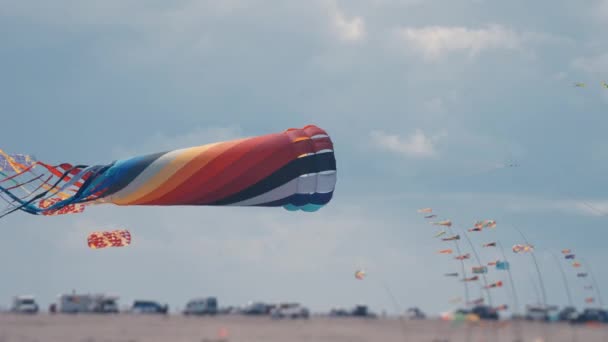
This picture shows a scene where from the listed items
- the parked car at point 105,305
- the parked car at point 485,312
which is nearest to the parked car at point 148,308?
the parked car at point 105,305

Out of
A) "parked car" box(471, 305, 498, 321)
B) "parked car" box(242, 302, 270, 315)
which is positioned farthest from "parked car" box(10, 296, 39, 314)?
"parked car" box(471, 305, 498, 321)

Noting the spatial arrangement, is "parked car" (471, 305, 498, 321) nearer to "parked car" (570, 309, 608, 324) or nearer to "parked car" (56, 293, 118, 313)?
"parked car" (570, 309, 608, 324)

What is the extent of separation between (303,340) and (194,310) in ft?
85.8

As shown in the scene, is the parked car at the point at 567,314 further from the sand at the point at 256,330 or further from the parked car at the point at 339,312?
the parked car at the point at 339,312

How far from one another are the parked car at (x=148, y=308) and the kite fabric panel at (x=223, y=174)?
13.8 meters

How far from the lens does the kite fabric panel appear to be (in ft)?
404

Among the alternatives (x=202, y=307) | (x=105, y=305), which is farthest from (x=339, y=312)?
(x=105, y=305)

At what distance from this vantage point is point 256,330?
328 feet

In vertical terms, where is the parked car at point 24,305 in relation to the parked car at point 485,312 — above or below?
above

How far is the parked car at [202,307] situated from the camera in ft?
382

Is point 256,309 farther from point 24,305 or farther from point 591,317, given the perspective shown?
point 591,317

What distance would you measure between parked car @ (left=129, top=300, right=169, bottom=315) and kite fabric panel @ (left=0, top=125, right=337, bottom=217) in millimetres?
13793

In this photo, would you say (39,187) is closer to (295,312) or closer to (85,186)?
(85,186)

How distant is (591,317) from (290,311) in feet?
111
